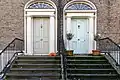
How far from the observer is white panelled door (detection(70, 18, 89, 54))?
1430 centimetres

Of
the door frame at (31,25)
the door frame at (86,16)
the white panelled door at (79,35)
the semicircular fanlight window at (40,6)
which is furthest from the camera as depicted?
the white panelled door at (79,35)

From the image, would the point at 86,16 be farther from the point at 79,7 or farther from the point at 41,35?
the point at 41,35

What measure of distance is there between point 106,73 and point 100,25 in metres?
4.15

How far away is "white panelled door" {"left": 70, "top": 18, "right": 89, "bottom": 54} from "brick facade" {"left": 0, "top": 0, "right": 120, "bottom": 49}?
0.81 meters

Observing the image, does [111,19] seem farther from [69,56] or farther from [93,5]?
[69,56]

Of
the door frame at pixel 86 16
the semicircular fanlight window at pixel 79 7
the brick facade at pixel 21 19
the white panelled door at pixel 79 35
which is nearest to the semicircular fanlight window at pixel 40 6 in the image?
the brick facade at pixel 21 19

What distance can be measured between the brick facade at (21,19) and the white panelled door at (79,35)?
2.67ft

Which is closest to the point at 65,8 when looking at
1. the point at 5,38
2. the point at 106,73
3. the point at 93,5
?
the point at 93,5

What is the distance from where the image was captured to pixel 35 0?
46.8 ft

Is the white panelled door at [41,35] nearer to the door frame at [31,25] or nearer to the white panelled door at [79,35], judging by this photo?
the door frame at [31,25]

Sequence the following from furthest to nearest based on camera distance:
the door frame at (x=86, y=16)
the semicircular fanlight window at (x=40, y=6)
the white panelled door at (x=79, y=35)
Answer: the white panelled door at (x=79, y=35), the semicircular fanlight window at (x=40, y=6), the door frame at (x=86, y=16)

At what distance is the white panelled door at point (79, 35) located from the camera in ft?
46.9

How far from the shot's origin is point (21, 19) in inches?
552

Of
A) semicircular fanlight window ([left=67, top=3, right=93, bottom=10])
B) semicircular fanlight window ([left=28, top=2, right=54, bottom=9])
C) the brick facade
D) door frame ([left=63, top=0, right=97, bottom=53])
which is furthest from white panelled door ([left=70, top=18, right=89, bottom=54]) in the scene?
semicircular fanlight window ([left=28, top=2, right=54, bottom=9])
